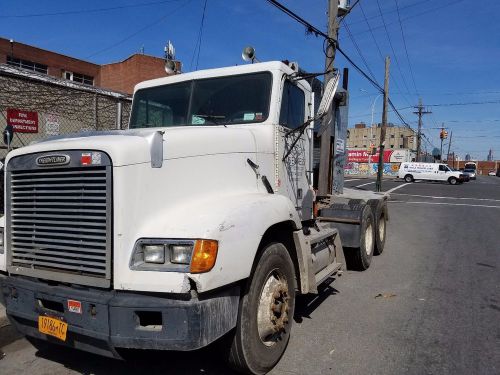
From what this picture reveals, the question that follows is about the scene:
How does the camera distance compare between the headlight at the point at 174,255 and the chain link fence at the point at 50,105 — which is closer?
the headlight at the point at 174,255

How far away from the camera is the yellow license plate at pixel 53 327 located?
293 centimetres

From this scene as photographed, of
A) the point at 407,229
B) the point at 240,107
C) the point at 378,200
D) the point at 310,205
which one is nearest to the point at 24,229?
the point at 240,107

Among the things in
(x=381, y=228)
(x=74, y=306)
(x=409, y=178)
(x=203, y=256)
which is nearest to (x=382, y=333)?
(x=203, y=256)

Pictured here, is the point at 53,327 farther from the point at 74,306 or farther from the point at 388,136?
the point at 388,136

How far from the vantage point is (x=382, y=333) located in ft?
15.3

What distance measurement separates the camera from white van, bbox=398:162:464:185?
142 feet

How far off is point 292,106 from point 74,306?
3041mm

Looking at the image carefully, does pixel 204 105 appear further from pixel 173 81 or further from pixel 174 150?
pixel 174 150

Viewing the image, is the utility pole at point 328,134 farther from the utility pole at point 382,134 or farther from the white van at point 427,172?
the white van at point 427,172

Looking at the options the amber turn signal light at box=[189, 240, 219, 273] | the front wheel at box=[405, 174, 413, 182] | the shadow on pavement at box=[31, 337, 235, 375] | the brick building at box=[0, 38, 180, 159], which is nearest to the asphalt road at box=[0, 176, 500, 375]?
the shadow on pavement at box=[31, 337, 235, 375]

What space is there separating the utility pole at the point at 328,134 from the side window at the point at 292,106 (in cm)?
31

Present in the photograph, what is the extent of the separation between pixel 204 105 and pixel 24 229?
211cm

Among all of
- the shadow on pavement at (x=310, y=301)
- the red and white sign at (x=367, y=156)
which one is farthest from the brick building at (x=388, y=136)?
the shadow on pavement at (x=310, y=301)

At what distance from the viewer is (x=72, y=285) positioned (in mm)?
2996
